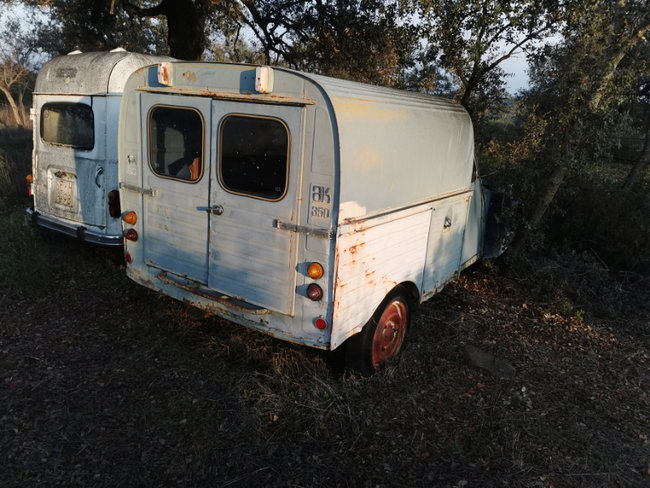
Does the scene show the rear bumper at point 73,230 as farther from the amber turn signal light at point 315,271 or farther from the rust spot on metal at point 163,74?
the amber turn signal light at point 315,271

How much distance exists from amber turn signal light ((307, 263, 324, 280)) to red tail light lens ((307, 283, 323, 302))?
2.7 inches

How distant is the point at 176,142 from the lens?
412 centimetres

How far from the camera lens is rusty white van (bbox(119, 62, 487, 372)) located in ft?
11.1

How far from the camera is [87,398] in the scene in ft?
12.3

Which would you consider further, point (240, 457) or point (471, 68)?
point (471, 68)

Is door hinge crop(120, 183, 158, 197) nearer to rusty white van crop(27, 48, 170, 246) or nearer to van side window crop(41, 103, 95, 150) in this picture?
rusty white van crop(27, 48, 170, 246)

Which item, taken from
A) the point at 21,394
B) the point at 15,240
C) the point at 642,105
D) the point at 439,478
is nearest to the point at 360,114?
the point at 439,478

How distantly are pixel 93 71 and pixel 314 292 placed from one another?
4397 millimetres

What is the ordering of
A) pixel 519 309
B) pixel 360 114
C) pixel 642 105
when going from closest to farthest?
pixel 360 114, pixel 519 309, pixel 642 105

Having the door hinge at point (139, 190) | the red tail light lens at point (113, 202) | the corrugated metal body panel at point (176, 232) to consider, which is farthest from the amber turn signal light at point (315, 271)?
the red tail light lens at point (113, 202)

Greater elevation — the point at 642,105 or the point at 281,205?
the point at 642,105

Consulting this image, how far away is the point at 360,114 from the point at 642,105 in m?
13.2

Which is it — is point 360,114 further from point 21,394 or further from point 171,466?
point 21,394

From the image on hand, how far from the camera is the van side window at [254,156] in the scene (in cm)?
353
